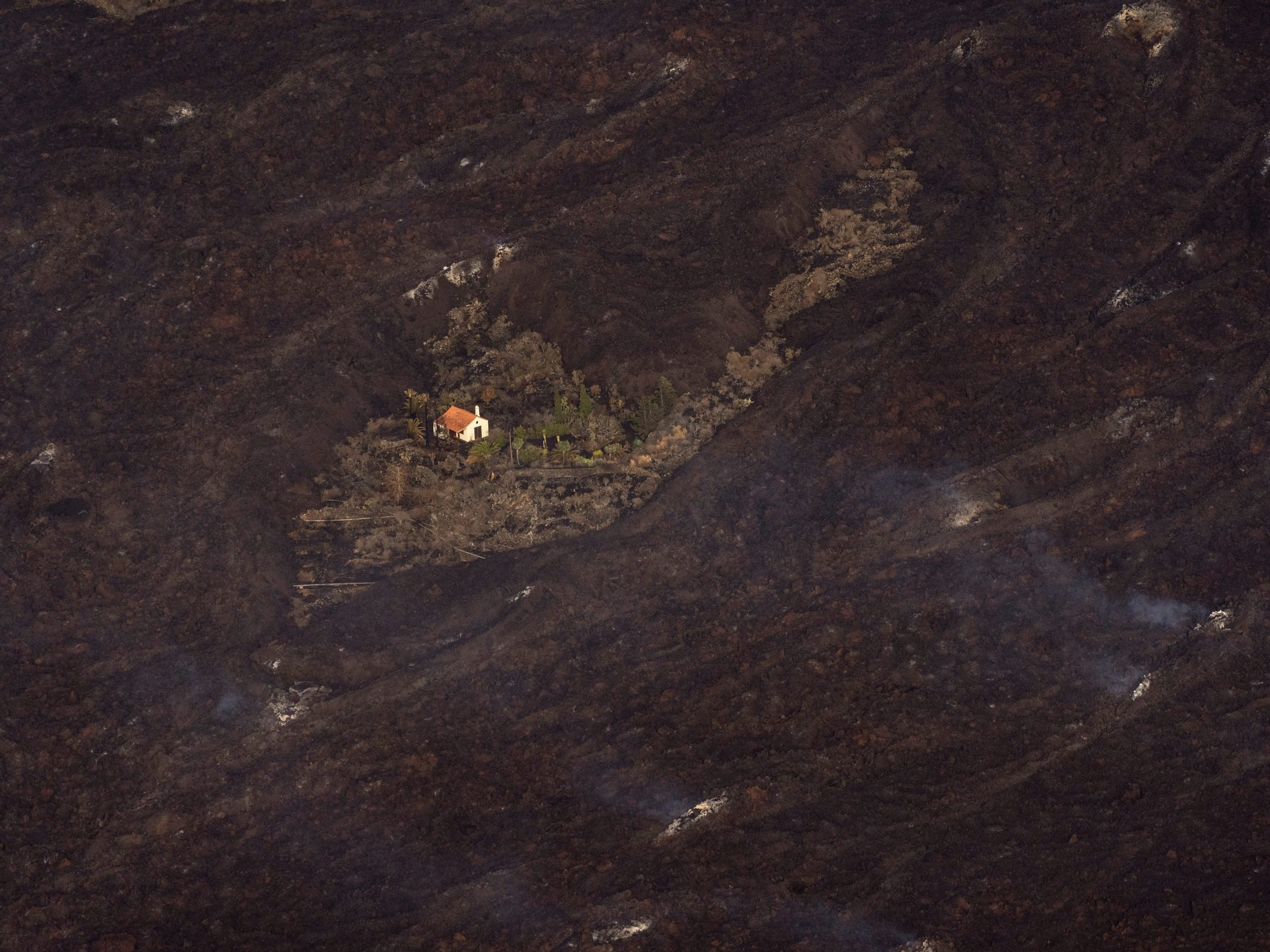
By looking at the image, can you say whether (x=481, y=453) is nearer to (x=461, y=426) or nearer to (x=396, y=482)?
(x=461, y=426)

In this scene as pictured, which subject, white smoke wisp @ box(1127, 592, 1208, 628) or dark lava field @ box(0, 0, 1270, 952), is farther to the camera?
white smoke wisp @ box(1127, 592, 1208, 628)

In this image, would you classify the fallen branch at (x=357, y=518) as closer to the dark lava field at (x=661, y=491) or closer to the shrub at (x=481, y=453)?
the dark lava field at (x=661, y=491)

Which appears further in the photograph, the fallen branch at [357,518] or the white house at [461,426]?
the white house at [461,426]

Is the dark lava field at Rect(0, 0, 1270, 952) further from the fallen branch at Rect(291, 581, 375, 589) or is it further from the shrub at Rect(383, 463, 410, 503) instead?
the shrub at Rect(383, 463, 410, 503)

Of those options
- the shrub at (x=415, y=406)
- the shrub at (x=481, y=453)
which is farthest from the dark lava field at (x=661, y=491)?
the shrub at (x=481, y=453)

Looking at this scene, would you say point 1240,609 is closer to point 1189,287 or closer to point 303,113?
point 1189,287

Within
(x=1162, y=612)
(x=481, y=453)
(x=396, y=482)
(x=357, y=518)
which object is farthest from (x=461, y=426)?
(x=1162, y=612)

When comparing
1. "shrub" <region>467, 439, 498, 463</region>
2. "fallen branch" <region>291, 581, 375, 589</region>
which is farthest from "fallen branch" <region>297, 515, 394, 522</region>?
"shrub" <region>467, 439, 498, 463</region>
